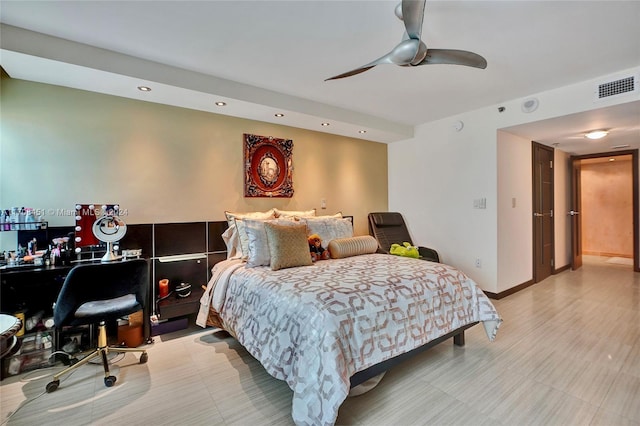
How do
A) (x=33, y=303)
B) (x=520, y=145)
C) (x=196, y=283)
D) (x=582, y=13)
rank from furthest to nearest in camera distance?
(x=520, y=145)
(x=196, y=283)
(x=33, y=303)
(x=582, y=13)

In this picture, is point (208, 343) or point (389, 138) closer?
point (208, 343)

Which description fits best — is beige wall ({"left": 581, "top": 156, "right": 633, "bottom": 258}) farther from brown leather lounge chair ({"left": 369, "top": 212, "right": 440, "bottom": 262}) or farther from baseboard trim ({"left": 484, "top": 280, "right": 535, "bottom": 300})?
brown leather lounge chair ({"left": 369, "top": 212, "right": 440, "bottom": 262})

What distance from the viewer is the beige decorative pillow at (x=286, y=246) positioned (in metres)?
2.72

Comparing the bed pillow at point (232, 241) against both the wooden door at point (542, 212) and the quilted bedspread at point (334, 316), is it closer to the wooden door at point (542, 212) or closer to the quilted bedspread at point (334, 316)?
the quilted bedspread at point (334, 316)

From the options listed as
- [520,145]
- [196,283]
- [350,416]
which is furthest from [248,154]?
[520,145]

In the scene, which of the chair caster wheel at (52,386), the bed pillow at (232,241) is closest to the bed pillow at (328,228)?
the bed pillow at (232,241)

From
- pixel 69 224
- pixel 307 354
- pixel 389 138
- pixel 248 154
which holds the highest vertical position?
pixel 389 138

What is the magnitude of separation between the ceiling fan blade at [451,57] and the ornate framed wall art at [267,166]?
2.30 meters

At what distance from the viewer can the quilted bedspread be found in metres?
1.61

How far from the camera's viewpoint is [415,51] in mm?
1849

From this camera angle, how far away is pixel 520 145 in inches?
169

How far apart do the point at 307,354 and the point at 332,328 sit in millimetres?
203

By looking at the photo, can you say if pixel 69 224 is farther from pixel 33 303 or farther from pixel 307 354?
pixel 307 354

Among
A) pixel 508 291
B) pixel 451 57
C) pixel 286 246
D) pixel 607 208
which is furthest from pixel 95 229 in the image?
pixel 607 208
